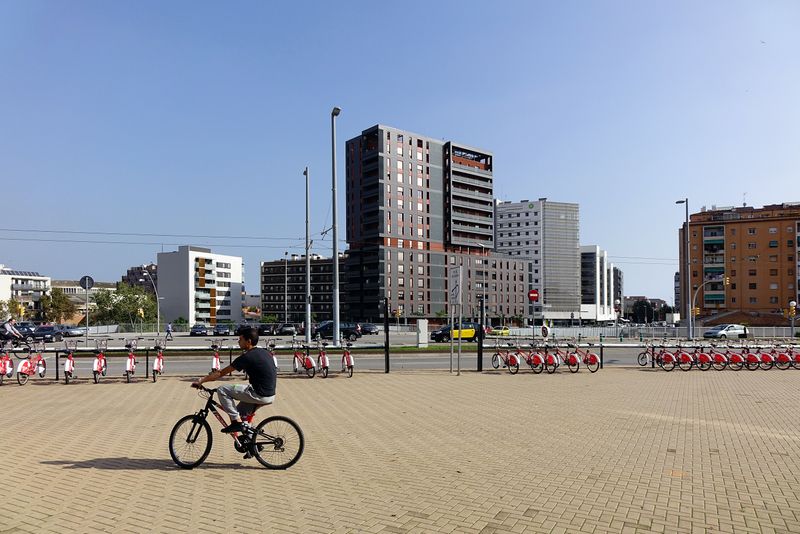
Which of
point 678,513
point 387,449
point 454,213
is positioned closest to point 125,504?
point 387,449

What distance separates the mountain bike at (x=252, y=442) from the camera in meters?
7.24

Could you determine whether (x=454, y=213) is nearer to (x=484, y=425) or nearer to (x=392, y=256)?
(x=392, y=256)

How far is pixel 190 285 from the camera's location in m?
129

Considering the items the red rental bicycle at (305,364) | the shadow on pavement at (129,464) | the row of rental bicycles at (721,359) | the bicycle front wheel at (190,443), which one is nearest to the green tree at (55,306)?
the red rental bicycle at (305,364)

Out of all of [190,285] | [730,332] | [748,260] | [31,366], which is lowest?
[730,332]

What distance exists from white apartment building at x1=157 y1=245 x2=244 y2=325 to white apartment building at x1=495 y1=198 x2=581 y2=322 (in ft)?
235

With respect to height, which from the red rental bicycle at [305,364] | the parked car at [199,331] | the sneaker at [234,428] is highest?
the sneaker at [234,428]

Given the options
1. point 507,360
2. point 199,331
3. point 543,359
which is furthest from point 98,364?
point 199,331

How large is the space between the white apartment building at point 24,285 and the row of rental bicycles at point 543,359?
478 ft

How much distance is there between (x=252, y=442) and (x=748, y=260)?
110470 mm

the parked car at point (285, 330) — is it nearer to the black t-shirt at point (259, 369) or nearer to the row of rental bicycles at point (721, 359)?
the row of rental bicycles at point (721, 359)

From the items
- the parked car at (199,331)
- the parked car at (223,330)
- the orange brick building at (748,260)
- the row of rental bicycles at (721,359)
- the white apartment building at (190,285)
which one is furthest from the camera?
the white apartment building at (190,285)

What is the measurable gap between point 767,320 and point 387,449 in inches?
3682

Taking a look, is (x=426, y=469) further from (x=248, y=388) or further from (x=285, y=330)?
(x=285, y=330)
